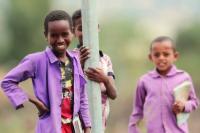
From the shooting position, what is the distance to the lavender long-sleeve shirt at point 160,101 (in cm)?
495

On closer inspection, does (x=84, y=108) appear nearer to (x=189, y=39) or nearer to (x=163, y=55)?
(x=163, y=55)

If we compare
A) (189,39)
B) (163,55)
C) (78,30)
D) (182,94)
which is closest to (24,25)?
(189,39)

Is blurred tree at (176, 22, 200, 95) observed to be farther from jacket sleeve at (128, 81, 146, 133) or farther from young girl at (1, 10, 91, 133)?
young girl at (1, 10, 91, 133)

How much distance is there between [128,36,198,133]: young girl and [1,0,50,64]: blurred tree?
3514 millimetres

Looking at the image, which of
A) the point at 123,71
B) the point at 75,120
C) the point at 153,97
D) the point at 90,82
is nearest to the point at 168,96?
the point at 153,97

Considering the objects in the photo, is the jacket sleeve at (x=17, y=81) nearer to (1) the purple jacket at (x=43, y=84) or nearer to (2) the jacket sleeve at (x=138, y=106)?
(1) the purple jacket at (x=43, y=84)

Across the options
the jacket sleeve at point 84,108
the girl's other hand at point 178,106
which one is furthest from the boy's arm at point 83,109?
the girl's other hand at point 178,106

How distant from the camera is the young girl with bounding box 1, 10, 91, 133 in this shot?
11.4 feet

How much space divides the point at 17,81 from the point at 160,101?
174cm

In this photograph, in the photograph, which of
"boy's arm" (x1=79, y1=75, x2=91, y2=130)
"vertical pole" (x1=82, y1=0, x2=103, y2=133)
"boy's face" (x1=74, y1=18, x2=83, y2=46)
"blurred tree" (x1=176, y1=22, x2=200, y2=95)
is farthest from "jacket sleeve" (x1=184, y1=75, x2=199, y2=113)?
"blurred tree" (x1=176, y1=22, x2=200, y2=95)

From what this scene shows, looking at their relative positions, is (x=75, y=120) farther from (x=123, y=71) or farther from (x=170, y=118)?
(x=123, y=71)

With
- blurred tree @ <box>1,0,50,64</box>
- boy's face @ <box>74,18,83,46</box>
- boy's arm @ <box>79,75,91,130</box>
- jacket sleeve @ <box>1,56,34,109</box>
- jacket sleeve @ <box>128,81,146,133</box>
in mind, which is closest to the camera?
jacket sleeve @ <box>1,56,34,109</box>

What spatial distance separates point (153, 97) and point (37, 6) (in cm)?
387

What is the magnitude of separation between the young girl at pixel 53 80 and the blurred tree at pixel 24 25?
15.8 ft
